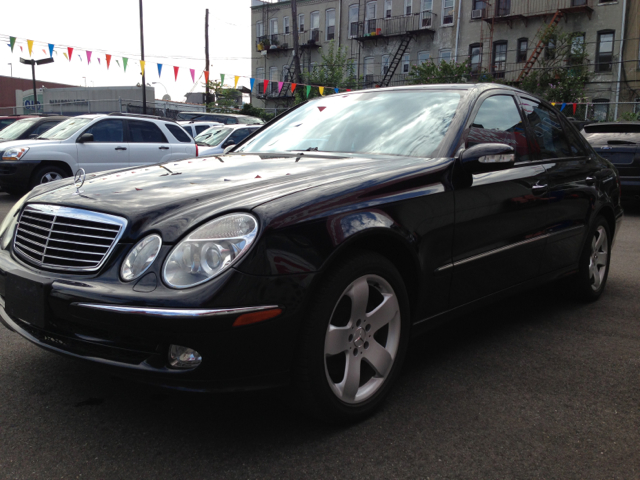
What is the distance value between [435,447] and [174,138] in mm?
11624

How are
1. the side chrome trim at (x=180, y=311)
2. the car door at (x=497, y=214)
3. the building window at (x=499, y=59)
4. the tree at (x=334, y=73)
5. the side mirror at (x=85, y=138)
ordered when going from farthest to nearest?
the tree at (x=334, y=73), the building window at (x=499, y=59), the side mirror at (x=85, y=138), the car door at (x=497, y=214), the side chrome trim at (x=180, y=311)

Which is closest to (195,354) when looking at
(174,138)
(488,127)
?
(488,127)

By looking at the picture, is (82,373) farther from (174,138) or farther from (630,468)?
(174,138)

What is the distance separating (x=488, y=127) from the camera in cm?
358

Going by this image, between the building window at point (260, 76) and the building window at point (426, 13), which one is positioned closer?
the building window at point (426, 13)

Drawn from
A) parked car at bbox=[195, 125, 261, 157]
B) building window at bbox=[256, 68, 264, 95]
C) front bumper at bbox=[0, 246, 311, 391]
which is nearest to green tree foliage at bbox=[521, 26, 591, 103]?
parked car at bbox=[195, 125, 261, 157]

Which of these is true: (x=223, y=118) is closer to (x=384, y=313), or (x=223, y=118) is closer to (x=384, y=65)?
(x=384, y=313)

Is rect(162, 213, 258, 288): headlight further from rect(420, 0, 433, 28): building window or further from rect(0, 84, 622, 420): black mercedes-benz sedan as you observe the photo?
rect(420, 0, 433, 28): building window

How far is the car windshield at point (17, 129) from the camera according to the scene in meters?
13.0

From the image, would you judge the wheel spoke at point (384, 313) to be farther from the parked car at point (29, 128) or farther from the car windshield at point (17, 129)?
the car windshield at point (17, 129)

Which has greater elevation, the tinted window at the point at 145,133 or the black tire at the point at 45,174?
the tinted window at the point at 145,133

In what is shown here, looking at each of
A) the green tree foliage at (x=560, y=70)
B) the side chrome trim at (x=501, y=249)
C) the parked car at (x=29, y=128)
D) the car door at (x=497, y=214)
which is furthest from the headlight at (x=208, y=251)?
the green tree foliage at (x=560, y=70)

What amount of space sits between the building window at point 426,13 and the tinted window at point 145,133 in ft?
99.2

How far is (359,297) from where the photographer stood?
259 centimetres
